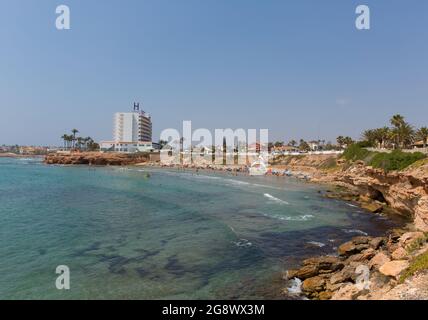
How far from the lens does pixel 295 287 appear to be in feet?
63.1

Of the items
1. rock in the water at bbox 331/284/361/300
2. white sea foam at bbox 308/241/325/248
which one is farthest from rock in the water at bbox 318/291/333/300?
white sea foam at bbox 308/241/325/248

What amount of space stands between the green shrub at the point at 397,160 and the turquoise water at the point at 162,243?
655 centimetres

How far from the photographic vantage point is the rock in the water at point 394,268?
15.9 m

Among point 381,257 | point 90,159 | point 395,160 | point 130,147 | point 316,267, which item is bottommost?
point 316,267

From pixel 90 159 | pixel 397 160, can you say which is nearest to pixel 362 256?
pixel 397 160

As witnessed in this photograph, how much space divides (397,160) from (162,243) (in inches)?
1199

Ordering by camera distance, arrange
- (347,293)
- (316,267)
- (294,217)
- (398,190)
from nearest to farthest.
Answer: (347,293), (316,267), (398,190), (294,217)

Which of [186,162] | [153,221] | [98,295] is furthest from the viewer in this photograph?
[186,162]

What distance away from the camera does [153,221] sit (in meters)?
36.5

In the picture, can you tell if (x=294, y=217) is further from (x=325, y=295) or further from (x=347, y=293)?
(x=347, y=293)
